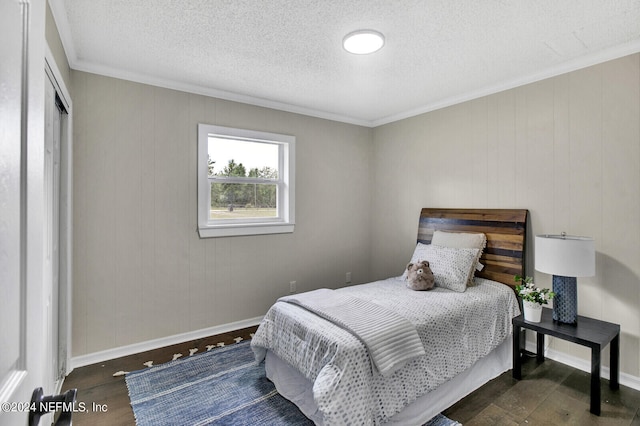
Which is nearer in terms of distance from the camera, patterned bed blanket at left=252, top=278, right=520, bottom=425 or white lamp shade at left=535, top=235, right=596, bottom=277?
patterned bed blanket at left=252, top=278, right=520, bottom=425

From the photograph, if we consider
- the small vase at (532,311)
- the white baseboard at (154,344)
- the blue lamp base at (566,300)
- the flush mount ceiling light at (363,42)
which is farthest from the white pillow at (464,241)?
the white baseboard at (154,344)

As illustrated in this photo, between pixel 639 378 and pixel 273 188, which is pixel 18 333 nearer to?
pixel 273 188

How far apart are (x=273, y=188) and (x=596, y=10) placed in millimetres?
3071

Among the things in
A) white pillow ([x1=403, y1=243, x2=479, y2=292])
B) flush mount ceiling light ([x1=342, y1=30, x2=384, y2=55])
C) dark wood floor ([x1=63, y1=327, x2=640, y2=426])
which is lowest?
dark wood floor ([x1=63, y1=327, x2=640, y2=426])

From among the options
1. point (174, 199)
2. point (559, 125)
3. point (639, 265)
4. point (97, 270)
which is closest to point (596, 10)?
point (559, 125)

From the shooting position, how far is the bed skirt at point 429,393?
1.99 meters

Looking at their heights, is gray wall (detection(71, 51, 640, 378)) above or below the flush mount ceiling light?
below

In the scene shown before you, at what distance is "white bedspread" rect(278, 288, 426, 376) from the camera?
6.08ft

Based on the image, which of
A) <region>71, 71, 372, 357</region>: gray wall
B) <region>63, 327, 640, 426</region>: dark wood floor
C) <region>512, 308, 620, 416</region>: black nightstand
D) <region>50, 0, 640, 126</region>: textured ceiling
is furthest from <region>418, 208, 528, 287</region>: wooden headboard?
<region>71, 71, 372, 357</region>: gray wall

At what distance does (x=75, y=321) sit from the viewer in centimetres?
267

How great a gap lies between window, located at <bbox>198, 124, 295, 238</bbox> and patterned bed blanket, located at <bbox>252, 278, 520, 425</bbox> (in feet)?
4.23

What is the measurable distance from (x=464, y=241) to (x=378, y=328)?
167 cm

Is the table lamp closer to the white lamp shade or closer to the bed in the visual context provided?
the white lamp shade

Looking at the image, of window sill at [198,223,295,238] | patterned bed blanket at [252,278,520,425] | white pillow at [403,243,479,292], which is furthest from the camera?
window sill at [198,223,295,238]
